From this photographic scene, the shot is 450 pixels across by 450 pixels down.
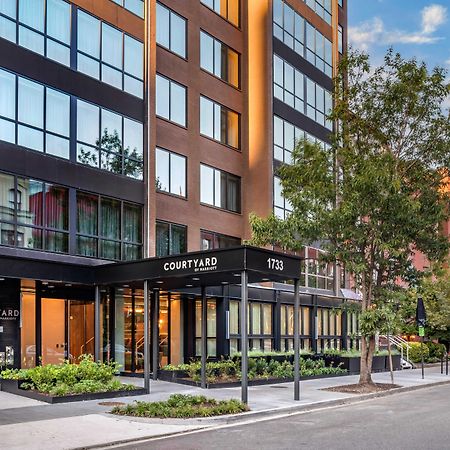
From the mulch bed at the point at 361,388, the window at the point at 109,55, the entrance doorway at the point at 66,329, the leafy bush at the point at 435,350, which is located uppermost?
the window at the point at 109,55

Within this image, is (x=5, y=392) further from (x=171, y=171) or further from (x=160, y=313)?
(x=171, y=171)

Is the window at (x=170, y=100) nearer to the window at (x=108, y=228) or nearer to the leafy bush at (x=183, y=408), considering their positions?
the window at (x=108, y=228)

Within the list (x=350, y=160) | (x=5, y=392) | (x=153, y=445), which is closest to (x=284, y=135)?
(x=350, y=160)

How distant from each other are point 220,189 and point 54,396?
17.2 metres

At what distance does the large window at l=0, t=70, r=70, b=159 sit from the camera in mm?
21828

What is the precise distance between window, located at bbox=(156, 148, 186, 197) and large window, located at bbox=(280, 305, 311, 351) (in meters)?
9.09

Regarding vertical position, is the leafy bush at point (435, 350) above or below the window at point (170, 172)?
below

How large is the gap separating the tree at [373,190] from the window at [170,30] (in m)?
8.23

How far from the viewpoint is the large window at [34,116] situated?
21.8 m

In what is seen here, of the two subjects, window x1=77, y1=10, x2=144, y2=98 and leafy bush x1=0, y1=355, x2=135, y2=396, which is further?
window x1=77, y1=10, x2=144, y2=98

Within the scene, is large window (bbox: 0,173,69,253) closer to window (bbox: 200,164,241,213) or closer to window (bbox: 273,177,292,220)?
window (bbox: 200,164,241,213)

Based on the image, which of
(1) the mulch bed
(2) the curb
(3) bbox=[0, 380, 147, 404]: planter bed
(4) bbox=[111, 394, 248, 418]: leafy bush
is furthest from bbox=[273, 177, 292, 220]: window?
(4) bbox=[111, 394, 248, 418]: leafy bush

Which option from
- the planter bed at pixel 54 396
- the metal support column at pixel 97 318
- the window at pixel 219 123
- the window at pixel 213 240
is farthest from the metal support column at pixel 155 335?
the window at pixel 219 123

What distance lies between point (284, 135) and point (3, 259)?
18784 mm
